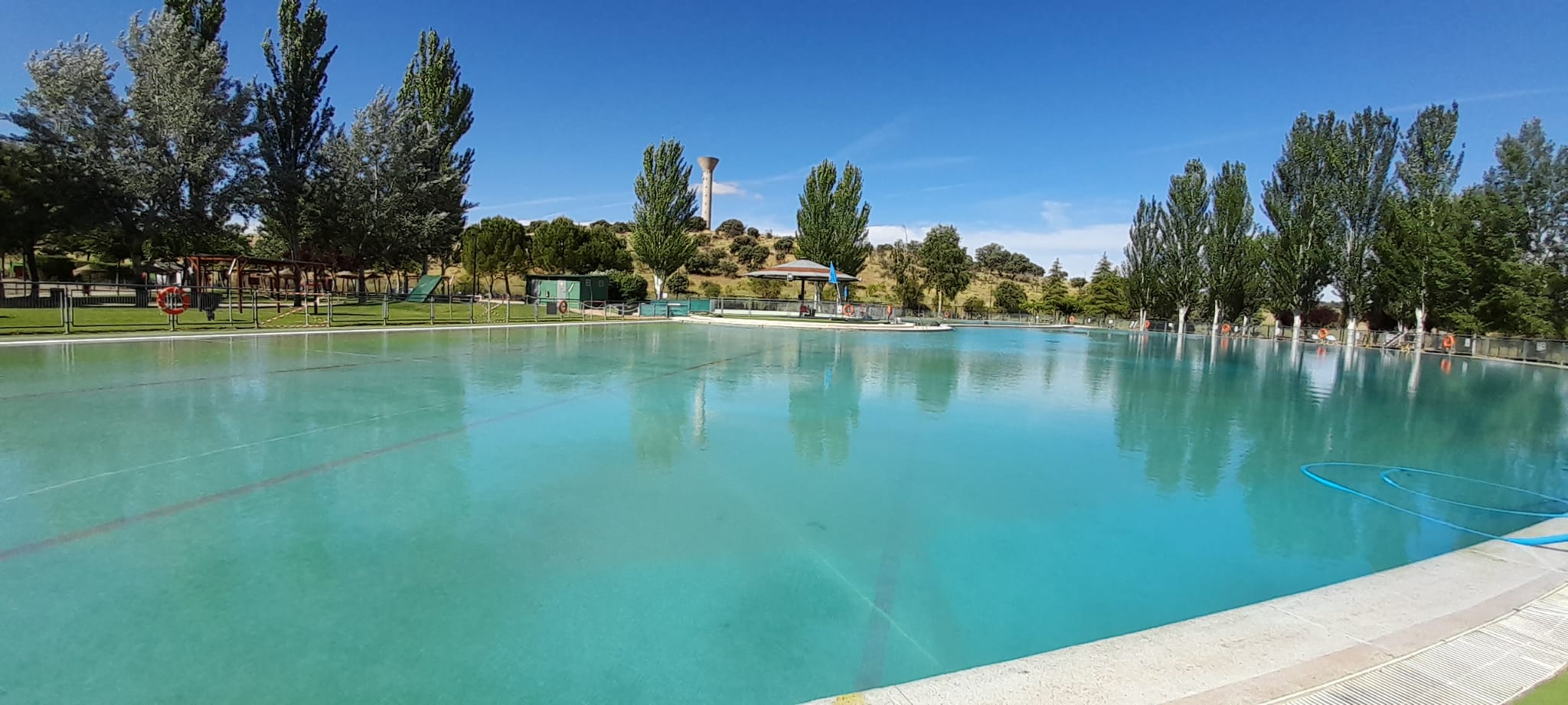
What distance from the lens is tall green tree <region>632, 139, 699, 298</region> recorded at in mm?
43062

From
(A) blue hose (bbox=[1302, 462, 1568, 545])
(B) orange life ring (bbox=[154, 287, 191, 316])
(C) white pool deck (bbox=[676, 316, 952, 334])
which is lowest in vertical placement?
(A) blue hose (bbox=[1302, 462, 1568, 545])

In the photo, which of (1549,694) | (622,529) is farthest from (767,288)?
(1549,694)

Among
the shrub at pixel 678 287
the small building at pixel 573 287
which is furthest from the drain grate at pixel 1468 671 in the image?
the shrub at pixel 678 287

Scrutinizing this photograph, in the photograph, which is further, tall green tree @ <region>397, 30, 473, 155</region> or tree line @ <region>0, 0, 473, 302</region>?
tall green tree @ <region>397, 30, 473, 155</region>

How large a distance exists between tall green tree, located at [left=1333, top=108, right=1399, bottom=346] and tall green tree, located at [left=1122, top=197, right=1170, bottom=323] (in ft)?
35.6

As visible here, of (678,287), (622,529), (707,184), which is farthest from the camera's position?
(707,184)

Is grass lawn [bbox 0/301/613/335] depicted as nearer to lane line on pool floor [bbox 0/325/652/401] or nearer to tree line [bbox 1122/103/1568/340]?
lane line on pool floor [bbox 0/325/652/401]

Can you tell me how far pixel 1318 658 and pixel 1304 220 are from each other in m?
43.1

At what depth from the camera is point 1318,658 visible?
2.76m

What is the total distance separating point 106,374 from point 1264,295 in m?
50.1

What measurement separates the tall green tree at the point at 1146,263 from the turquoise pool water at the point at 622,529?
39276 millimetres

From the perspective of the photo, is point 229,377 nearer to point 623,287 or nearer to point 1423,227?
point 623,287

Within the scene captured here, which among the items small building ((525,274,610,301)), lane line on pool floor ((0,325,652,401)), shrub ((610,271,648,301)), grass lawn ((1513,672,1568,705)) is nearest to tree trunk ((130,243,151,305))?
lane line on pool floor ((0,325,652,401))

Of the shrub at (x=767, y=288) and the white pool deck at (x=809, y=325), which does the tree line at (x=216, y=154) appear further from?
the shrub at (x=767, y=288)
